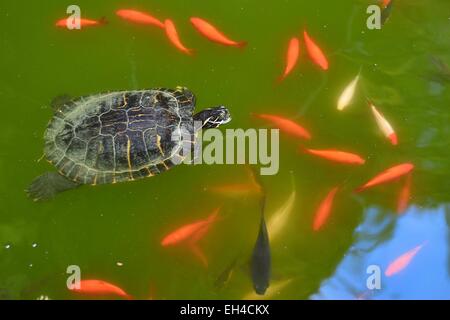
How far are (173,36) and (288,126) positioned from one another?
2.94ft

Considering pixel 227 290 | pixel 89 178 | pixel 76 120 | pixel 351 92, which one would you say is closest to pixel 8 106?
pixel 76 120

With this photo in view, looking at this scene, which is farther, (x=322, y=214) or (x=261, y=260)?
(x=322, y=214)

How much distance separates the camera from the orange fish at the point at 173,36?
9.84 ft

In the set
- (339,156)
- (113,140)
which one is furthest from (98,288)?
(339,156)

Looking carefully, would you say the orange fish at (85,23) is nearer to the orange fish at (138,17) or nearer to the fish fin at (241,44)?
the orange fish at (138,17)

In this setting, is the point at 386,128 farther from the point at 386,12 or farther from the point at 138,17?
the point at 138,17

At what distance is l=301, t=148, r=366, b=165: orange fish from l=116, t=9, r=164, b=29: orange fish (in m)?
1.23

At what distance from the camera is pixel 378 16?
312 cm

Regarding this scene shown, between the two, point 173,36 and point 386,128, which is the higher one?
point 173,36

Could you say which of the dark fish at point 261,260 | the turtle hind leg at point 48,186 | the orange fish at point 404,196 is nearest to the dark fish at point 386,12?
the orange fish at point 404,196

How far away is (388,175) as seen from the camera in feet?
9.23

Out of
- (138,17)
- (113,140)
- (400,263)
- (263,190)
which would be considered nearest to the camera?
(113,140)

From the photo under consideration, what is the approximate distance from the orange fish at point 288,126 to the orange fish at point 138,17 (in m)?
0.86
